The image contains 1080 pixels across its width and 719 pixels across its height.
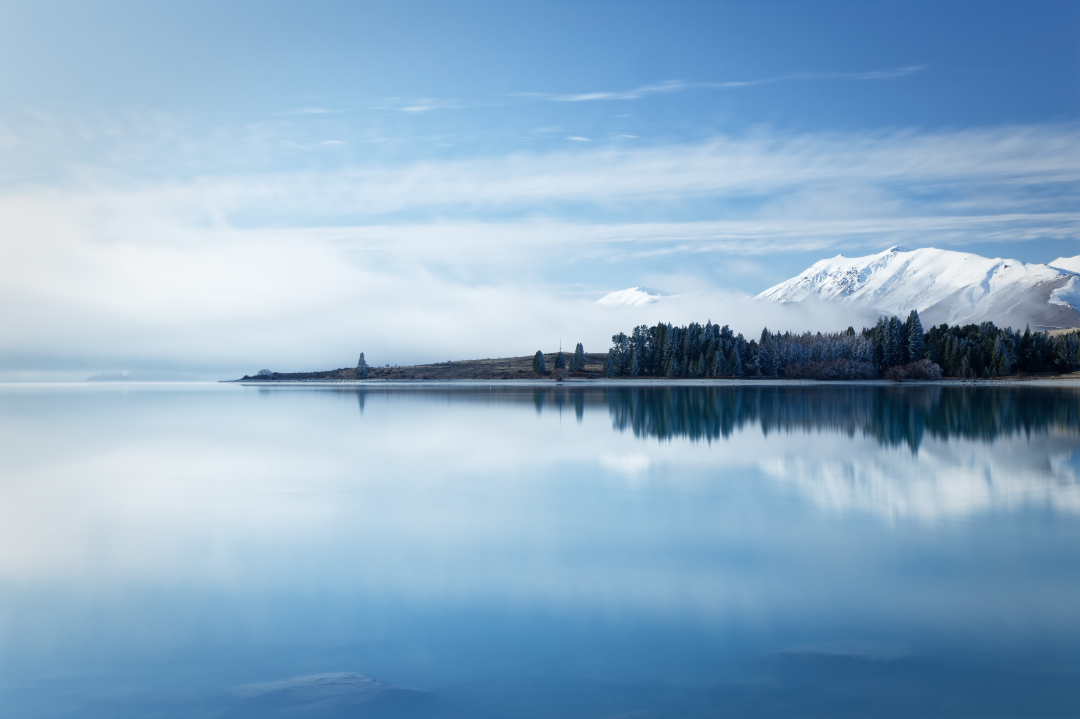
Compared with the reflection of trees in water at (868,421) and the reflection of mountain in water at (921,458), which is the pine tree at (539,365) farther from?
the reflection of mountain in water at (921,458)

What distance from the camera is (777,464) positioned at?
49.9ft

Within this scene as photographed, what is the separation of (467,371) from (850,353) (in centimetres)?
6836

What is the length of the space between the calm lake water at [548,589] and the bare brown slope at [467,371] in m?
108

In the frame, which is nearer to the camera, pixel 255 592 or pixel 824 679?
pixel 824 679

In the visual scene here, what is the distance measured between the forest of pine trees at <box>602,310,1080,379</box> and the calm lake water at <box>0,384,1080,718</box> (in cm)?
9000

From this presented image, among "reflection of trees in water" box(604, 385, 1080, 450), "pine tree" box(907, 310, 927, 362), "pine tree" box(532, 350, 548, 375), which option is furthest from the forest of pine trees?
"reflection of trees in water" box(604, 385, 1080, 450)

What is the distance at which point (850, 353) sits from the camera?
102 meters

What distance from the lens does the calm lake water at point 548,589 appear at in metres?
5.00

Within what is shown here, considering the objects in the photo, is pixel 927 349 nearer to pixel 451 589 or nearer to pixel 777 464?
pixel 777 464

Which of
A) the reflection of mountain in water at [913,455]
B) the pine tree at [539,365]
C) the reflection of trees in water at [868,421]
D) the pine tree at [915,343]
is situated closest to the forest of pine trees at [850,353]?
the pine tree at [915,343]

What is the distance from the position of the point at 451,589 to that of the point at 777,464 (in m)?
10.1

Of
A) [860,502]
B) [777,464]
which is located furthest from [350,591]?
[777,464]

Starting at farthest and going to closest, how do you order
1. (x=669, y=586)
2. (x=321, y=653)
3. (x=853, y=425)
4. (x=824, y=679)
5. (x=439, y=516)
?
(x=853, y=425) < (x=439, y=516) < (x=669, y=586) < (x=321, y=653) < (x=824, y=679)

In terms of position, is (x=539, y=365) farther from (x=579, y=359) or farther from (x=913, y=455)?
(x=913, y=455)
